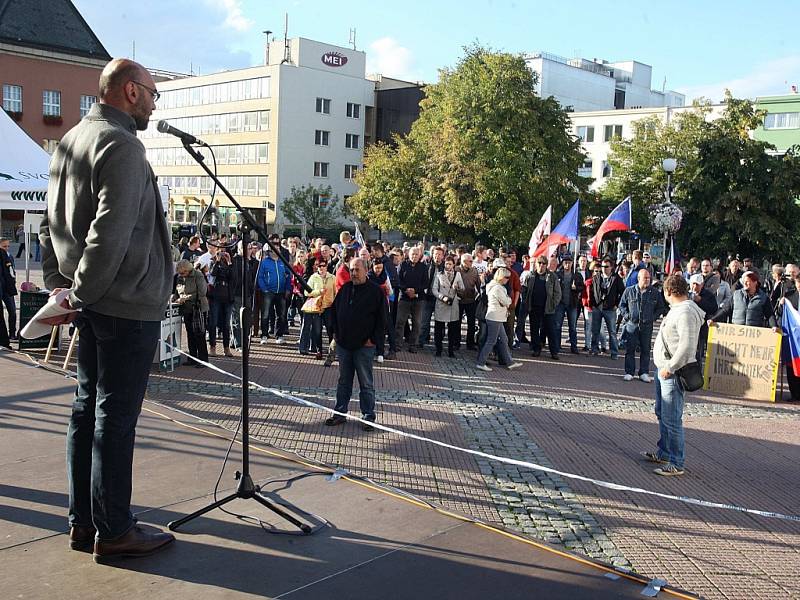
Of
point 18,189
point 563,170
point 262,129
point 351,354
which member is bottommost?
point 351,354

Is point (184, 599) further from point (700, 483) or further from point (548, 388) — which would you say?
point (548, 388)

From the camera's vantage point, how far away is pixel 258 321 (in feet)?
50.4

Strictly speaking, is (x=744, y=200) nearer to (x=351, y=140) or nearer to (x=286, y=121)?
(x=286, y=121)

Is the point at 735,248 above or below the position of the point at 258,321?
above

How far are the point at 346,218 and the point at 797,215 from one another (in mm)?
40494

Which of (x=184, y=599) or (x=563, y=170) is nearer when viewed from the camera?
(x=184, y=599)

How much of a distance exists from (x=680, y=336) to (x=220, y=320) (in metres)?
8.39

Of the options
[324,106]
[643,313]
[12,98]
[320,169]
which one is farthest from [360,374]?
[324,106]

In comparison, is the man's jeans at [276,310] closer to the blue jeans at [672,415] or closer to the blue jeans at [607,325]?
the blue jeans at [607,325]

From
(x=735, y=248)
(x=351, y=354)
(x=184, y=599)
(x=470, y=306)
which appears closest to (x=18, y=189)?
(x=351, y=354)

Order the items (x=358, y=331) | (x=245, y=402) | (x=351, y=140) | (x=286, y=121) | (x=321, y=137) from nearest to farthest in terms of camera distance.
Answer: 1. (x=245, y=402)
2. (x=358, y=331)
3. (x=286, y=121)
4. (x=321, y=137)
5. (x=351, y=140)

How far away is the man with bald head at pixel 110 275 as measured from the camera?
353 cm

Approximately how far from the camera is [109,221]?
3.48 metres

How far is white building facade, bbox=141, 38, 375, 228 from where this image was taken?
227ft
